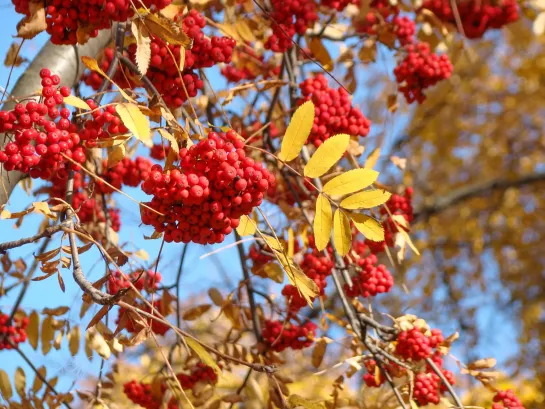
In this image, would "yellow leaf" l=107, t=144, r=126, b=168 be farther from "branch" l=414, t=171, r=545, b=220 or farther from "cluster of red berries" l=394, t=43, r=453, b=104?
"branch" l=414, t=171, r=545, b=220

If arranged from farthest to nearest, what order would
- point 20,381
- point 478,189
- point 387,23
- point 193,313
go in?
point 478,189 < point 387,23 < point 193,313 < point 20,381

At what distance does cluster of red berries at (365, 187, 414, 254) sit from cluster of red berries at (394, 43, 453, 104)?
38cm

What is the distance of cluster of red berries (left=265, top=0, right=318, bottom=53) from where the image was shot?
211 cm

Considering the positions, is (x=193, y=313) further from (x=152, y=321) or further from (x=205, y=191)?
(x=205, y=191)

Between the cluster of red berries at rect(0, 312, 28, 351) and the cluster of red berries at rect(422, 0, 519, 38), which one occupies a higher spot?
the cluster of red berries at rect(422, 0, 519, 38)

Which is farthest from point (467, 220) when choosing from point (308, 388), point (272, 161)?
point (272, 161)

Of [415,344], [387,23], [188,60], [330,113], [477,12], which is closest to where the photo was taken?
[188,60]

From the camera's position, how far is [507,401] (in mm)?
1904

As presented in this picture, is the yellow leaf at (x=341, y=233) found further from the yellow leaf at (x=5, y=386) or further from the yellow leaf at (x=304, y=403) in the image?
the yellow leaf at (x=5, y=386)

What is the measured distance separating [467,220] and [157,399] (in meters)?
4.84

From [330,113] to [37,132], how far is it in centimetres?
86

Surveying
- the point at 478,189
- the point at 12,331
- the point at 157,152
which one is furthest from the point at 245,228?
the point at 478,189

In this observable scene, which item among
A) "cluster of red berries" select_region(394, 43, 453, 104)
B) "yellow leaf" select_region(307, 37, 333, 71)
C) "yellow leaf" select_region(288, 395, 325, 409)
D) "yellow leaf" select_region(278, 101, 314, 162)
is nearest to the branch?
"cluster of red berries" select_region(394, 43, 453, 104)

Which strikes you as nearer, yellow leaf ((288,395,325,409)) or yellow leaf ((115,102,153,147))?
yellow leaf ((115,102,153,147))
